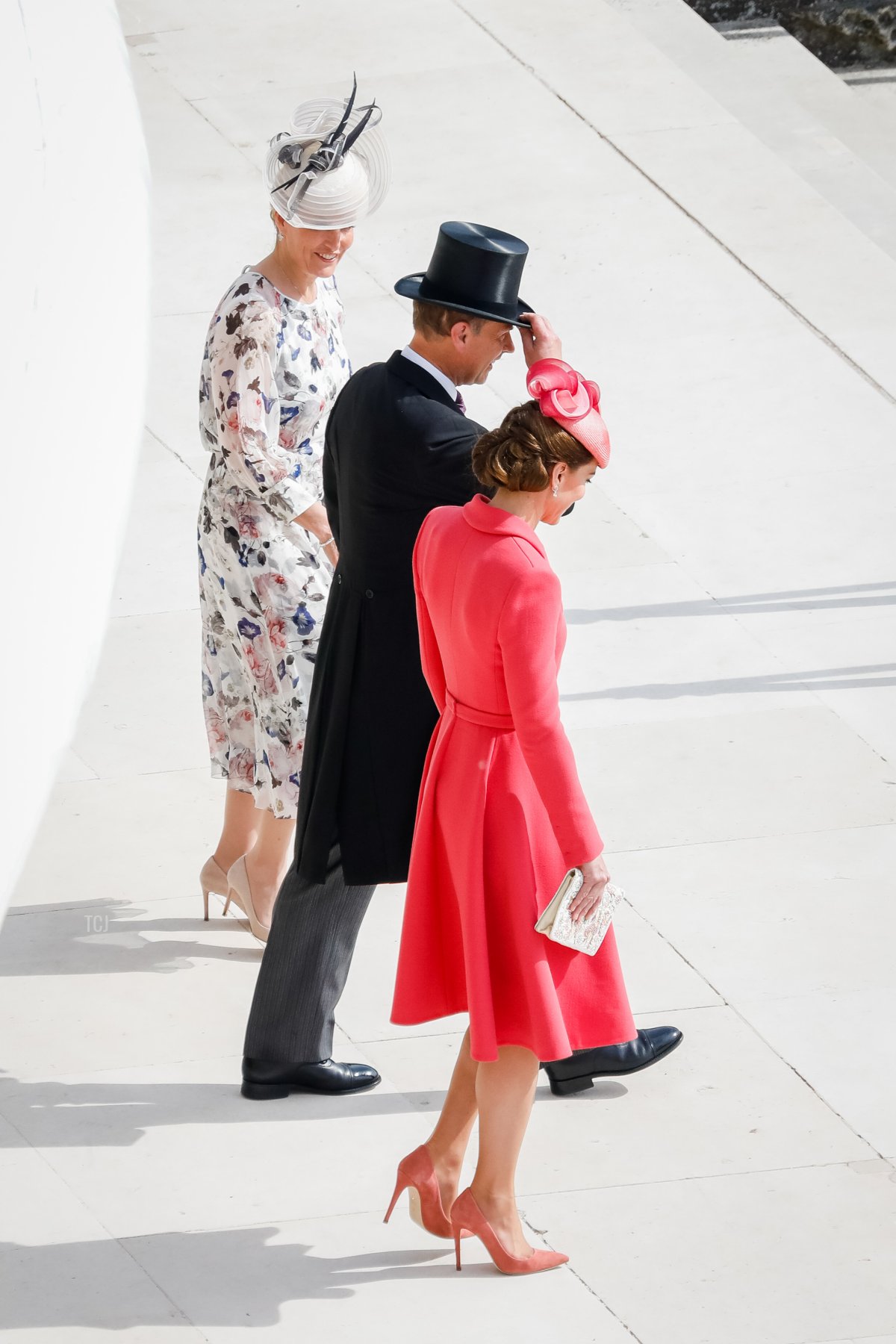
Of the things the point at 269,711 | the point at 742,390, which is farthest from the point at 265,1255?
the point at 742,390

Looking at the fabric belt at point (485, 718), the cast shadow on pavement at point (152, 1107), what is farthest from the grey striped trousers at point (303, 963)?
the fabric belt at point (485, 718)

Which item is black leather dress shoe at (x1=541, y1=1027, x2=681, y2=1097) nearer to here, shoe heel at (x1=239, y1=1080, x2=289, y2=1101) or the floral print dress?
shoe heel at (x1=239, y1=1080, x2=289, y2=1101)

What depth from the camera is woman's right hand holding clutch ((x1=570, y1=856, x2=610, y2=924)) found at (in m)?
3.11

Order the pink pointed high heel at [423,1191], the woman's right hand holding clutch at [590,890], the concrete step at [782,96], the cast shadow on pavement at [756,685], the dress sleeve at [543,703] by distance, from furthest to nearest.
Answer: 1. the concrete step at [782,96]
2. the cast shadow on pavement at [756,685]
3. the pink pointed high heel at [423,1191]
4. the woman's right hand holding clutch at [590,890]
5. the dress sleeve at [543,703]

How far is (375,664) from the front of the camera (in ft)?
12.0

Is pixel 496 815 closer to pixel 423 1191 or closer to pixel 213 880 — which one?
pixel 423 1191

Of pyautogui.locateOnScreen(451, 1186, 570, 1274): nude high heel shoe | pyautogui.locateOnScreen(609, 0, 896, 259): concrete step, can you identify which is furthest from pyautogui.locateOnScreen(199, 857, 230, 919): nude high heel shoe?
pyautogui.locateOnScreen(609, 0, 896, 259): concrete step

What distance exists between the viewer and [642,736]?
18.0ft

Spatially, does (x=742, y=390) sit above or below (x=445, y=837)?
below

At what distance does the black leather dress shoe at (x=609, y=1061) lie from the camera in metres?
3.95

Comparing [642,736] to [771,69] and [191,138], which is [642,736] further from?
[771,69]

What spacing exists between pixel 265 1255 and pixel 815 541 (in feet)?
13.0

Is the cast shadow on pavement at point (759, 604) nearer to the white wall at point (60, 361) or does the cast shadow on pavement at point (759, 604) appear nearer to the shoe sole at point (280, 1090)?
the shoe sole at point (280, 1090)

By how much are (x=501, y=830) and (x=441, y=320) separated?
39.8 inches
